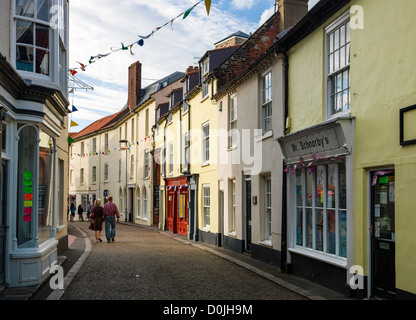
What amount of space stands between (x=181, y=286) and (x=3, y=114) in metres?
4.68

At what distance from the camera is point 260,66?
43.7 feet

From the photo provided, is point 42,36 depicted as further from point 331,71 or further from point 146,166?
point 146,166

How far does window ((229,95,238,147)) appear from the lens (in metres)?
16.1

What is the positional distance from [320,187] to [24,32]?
6.82 m

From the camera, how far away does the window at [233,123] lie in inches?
635

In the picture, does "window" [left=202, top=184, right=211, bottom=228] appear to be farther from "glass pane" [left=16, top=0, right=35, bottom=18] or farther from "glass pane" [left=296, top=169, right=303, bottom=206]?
"glass pane" [left=16, top=0, right=35, bottom=18]

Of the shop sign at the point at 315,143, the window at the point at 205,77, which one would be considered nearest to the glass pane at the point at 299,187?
the shop sign at the point at 315,143

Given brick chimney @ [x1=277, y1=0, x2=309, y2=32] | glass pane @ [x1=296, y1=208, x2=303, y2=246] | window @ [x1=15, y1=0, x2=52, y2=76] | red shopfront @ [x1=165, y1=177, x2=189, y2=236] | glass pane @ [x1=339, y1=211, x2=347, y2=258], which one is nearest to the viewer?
glass pane @ [x1=339, y1=211, x2=347, y2=258]

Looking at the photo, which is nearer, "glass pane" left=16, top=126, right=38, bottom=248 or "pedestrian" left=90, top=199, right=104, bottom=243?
"glass pane" left=16, top=126, right=38, bottom=248

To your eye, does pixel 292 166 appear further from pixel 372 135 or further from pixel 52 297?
pixel 52 297

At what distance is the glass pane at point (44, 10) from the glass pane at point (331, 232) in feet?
23.4

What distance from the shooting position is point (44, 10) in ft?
32.2

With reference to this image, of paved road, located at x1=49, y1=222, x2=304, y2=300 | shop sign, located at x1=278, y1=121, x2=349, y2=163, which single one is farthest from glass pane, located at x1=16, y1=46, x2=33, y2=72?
shop sign, located at x1=278, y1=121, x2=349, y2=163

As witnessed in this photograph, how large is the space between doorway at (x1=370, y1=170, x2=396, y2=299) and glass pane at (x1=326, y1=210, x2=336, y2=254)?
1.55m
